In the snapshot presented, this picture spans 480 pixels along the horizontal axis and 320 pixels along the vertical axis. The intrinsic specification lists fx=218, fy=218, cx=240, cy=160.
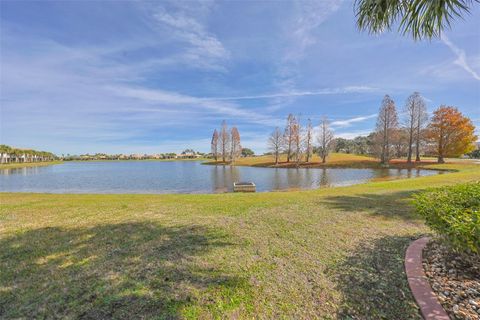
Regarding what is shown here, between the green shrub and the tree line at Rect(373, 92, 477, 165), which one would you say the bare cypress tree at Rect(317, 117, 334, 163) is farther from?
the green shrub

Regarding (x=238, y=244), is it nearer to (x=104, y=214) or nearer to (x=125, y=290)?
(x=125, y=290)

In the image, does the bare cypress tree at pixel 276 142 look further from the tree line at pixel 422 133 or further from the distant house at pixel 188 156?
the distant house at pixel 188 156

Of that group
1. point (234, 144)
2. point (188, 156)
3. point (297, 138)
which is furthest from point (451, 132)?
point (188, 156)

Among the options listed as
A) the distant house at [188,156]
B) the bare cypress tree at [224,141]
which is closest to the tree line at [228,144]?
the bare cypress tree at [224,141]

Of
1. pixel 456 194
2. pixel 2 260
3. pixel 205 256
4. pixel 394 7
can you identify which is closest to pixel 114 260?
pixel 205 256

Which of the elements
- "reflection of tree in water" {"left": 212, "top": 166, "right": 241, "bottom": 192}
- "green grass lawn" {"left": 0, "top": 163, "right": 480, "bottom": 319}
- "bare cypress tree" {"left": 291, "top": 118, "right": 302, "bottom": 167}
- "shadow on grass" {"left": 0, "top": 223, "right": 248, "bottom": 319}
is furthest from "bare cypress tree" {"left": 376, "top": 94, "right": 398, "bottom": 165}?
"shadow on grass" {"left": 0, "top": 223, "right": 248, "bottom": 319}

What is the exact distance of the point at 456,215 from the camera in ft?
9.21

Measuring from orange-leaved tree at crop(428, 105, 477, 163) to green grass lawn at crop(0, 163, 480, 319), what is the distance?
3900 cm

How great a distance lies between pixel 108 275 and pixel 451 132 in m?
45.9

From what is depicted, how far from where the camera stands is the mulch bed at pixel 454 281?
2.25 metres

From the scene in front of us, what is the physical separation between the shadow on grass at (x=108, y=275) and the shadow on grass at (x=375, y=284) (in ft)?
4.40

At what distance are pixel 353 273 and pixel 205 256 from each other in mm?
2240

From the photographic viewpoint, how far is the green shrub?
243 centimetres

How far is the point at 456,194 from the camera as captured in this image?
367cm
